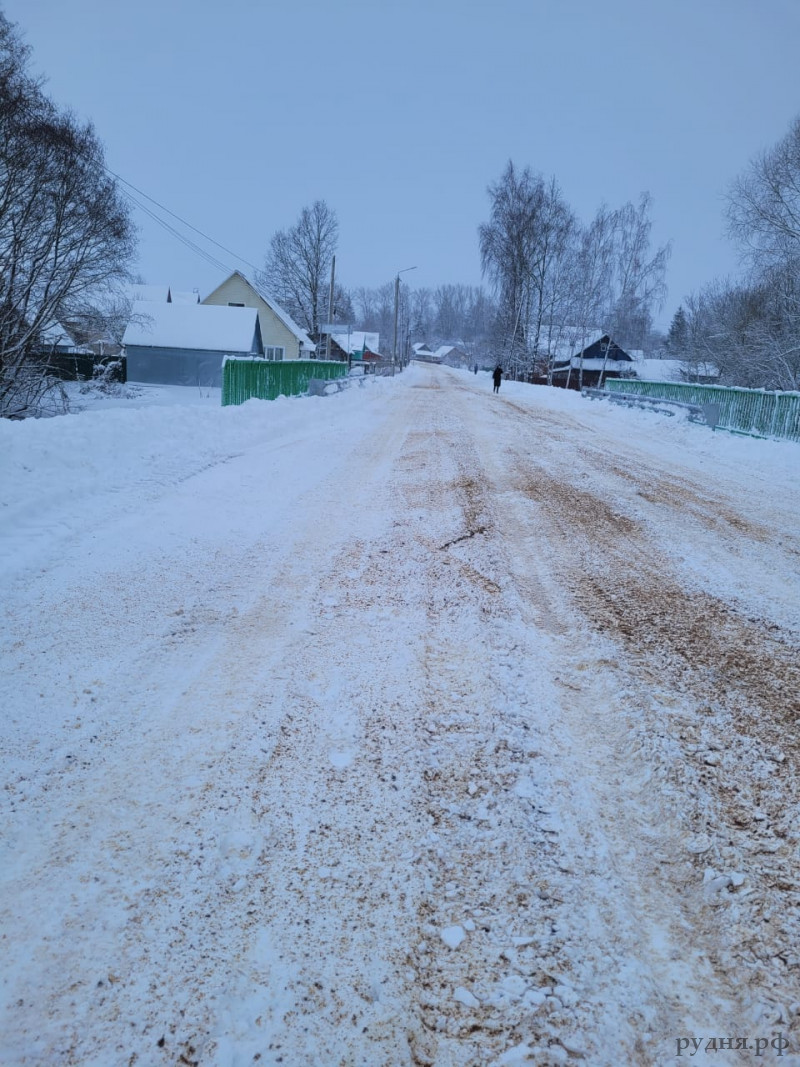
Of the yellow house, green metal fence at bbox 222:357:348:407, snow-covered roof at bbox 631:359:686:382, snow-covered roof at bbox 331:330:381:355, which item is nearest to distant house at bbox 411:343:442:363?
snow-covered roof at bbox 331:330:381:355

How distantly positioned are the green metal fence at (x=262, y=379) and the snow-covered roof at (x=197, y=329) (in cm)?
1798

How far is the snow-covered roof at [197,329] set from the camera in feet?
126

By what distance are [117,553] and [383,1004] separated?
4180mm

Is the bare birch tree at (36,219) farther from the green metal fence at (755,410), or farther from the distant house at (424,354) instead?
the distant house at (424,354)

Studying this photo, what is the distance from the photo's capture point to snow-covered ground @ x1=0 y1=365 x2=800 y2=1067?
1.64 metres

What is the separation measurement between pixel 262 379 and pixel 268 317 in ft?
110

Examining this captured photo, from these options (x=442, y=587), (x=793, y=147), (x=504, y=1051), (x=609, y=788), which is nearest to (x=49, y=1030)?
(x=504, y=1051)

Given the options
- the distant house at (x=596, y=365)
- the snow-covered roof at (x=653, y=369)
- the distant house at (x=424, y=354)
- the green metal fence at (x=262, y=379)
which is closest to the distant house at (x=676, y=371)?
the snow-covered roof at (x=653, y=369)

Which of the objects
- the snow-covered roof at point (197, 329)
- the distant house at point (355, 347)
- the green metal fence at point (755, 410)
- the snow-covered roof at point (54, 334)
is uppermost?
the distant house at point (355, 347)

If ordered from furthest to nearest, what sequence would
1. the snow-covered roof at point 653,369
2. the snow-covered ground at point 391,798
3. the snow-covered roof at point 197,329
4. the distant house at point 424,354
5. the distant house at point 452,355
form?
the distant house at point 424,354 < the distant house at point 452,355 < the snow-covered roof at point 653,369 < the snow-covered roof at point 197,329 < the snow-covered ground at point 391,798

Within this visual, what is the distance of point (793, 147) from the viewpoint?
22406 millimetres

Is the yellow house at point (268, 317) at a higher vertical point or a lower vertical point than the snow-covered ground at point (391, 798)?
higher

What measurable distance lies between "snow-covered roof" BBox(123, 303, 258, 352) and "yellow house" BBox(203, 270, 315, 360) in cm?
651

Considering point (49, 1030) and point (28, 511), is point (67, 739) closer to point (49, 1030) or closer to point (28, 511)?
point (49, 1030)
